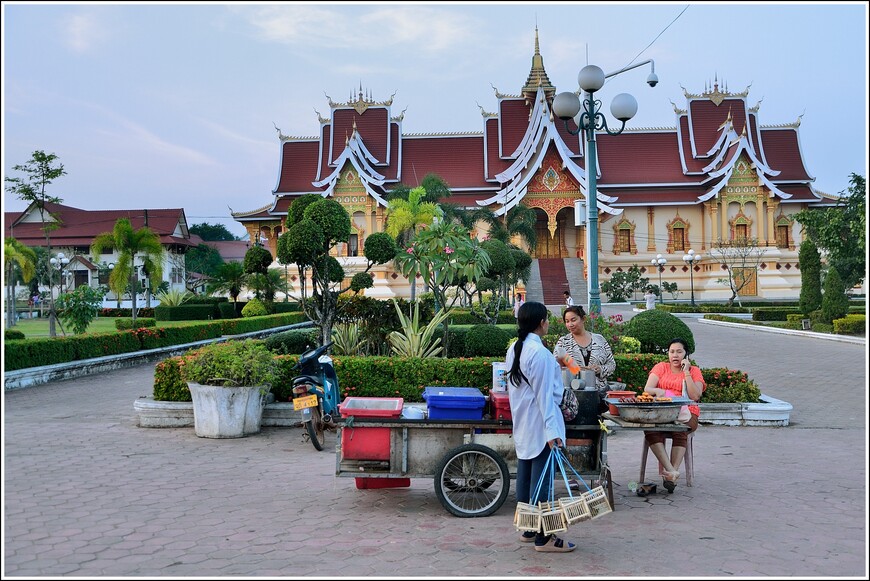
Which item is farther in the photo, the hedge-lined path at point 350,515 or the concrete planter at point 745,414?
the concrete planter at point 745,414

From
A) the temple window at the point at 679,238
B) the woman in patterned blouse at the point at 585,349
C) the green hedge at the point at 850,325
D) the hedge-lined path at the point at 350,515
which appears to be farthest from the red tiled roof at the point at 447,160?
the woman in patterned blouse at the point at 585,349

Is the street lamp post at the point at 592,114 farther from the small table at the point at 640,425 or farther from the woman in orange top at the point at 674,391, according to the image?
the small table at the point at 640,425

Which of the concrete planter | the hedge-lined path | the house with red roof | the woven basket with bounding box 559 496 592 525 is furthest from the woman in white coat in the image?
the house with red roof

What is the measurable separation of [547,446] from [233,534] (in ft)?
7.29

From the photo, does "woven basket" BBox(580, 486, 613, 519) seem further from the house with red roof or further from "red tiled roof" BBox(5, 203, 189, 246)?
"red tiled roof" BBox(5, 203, 189, 246)

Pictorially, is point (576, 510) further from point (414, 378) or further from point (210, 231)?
point (210, 231)

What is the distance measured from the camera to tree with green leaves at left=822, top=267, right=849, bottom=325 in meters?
23.3

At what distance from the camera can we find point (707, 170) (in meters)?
42.2

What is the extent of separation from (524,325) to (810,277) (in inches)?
943

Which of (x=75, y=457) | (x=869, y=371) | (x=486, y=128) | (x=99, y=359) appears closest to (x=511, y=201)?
(x=486, y=128)

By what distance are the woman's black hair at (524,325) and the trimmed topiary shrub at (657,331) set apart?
7729 mm

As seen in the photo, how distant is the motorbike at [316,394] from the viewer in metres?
7.82

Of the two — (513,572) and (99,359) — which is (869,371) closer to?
(513,572)

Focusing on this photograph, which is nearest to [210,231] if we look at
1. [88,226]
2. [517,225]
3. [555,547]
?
[88,226]
